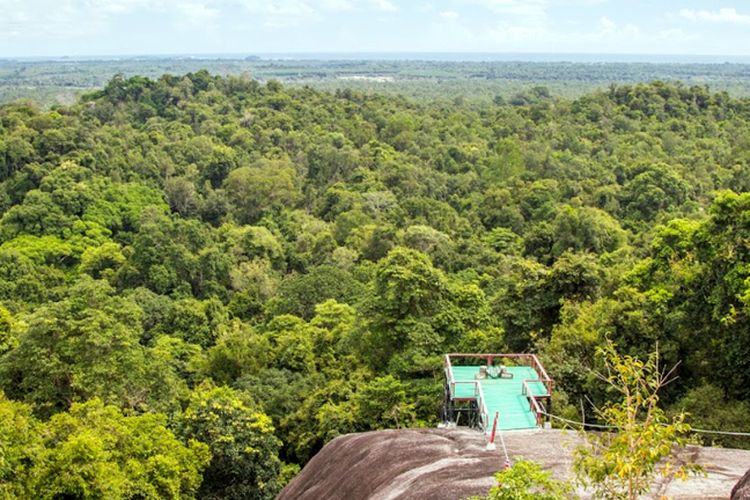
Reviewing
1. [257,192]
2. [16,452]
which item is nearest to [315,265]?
[257,192]

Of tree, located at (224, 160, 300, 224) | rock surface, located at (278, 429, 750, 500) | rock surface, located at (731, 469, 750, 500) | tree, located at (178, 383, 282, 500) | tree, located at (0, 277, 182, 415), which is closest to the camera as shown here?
rock surface, located at (731, 469, 750, 500)

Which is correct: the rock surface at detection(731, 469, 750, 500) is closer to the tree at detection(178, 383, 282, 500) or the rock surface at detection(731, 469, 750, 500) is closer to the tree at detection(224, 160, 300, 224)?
the tree at detection(178, 383, 282, 500)

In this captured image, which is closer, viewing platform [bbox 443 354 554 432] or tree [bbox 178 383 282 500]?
viewing platform [bbox 443 354 554 432]

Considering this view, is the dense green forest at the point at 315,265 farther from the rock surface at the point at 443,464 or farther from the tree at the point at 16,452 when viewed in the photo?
the rock surface at the point at 443,464

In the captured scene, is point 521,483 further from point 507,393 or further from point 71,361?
point 71,361

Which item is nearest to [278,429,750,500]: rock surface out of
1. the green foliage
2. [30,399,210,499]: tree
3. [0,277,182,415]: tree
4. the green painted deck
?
the green painted deck

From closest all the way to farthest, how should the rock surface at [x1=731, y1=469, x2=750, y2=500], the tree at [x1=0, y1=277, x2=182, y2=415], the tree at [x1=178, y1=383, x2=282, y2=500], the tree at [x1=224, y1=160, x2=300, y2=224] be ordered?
the rock surface at [x1=731, y1=469, x2=750, y2=500] < the tree at [x1=178, y1=383, x2=282, y2=500] < the tree at [x1=0, y1=277, x2=182, y2=415] < the tree at [x1=224, y1=160, x2=300, y2=224]

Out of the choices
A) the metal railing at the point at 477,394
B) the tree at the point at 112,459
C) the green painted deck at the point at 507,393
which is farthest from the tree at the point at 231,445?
the green painted deck at the point at 507,393

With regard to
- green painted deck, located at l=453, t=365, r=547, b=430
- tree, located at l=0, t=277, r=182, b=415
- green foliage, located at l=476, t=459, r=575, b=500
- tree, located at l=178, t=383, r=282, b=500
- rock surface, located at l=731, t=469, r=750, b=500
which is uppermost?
green foliage, located at l=476, t=459, r=575, b=500
